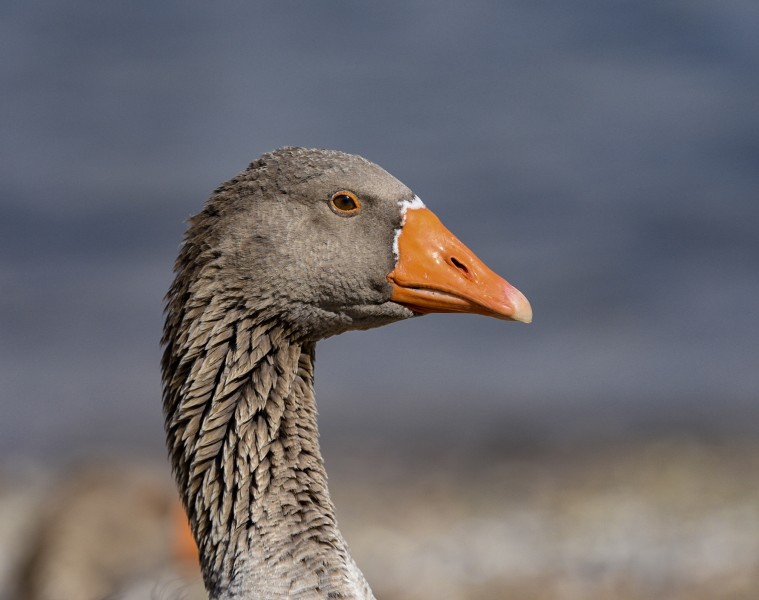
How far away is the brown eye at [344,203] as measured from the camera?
5.43 metres

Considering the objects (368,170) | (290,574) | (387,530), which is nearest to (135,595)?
(290,574)

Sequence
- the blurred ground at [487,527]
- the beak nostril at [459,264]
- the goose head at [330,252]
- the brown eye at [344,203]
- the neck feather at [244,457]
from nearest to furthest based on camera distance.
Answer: the neck feather at [244,457] < the goose head at [330,252] < the brown eye at [344,203] < the beak nostril at [459,264] < the blurred ground at [487,527]

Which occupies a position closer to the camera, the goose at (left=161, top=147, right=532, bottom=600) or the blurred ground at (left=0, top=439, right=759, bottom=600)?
the goose at (left=161, top=147, right=532, bottom=600)

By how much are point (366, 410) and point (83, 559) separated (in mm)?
8114

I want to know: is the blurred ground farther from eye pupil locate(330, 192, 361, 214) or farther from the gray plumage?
eye pupil locate(330, 192, 361, 214)

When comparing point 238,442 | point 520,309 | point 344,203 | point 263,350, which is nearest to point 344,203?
point 344,203

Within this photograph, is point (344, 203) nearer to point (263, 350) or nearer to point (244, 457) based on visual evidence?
point (263, 350)

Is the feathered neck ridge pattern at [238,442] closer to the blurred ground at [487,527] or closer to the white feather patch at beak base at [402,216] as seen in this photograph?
the white feather patch at beak base at [402,216]

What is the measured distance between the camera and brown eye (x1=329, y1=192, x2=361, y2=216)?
5430mm

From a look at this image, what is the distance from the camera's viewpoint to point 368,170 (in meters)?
5.50

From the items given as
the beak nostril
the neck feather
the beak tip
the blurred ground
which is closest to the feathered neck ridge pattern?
the neck feather

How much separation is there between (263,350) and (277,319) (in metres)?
0.16

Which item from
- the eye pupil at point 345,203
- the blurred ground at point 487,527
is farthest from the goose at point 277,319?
the blurred ground at point 487,527

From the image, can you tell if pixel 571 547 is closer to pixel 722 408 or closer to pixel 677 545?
pixel 677 545
